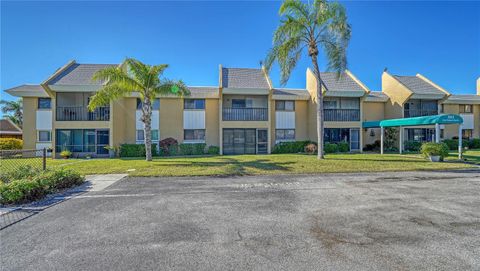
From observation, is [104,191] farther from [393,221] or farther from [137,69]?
[137,69]

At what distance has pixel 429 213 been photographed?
5.30 metres

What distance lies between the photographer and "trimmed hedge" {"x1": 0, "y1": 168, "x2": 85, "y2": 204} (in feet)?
19.9

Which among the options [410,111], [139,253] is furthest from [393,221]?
[410,111]

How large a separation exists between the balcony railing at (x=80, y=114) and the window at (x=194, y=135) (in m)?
6.86

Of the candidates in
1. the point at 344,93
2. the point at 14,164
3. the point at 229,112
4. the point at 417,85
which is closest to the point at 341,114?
the point at 344,93

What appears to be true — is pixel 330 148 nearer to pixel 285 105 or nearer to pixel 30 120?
pixel 285 105

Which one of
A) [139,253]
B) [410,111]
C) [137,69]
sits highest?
[137,69]

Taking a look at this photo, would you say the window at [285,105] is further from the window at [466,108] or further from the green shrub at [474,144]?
the window at [466,108]

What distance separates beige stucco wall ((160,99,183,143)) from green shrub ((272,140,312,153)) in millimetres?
9438

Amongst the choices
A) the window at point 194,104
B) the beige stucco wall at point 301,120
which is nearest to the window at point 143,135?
the window at point 194,104

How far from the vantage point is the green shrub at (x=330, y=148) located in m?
21.0

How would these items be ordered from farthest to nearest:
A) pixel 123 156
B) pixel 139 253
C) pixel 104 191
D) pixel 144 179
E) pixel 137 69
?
pixel 123 156
pixel 137 69
pixel 144 179
pixel 104 191
pixel 139 253

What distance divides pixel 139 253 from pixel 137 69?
13.8m

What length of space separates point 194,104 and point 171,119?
2.64 metres
